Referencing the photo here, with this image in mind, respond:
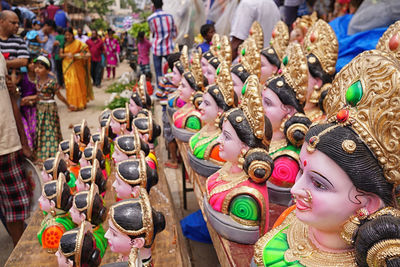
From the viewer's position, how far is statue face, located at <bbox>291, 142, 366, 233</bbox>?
0.94 meters

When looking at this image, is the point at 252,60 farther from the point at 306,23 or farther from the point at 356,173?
the point at 356,173

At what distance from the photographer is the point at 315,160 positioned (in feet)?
3.22

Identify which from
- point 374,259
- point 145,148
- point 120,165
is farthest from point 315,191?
point 145,148

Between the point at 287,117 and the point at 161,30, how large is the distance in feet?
14.7

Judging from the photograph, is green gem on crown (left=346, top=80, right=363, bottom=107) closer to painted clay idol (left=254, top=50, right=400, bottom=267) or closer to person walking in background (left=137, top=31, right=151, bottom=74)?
painted clay idol (left=254, top=50, right=400, bottom=267)

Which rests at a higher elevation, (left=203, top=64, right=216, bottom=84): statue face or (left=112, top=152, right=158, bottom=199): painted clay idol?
(left=203, top=64, right=216, bottom=84): statue face

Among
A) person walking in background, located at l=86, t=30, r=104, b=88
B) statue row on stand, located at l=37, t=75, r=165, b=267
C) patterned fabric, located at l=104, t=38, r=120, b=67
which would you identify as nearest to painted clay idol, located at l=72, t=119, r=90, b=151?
statue row on stand, located at l=37, t=75, r=165, b=267

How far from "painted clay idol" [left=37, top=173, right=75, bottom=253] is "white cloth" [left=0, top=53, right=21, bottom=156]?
76 centimetres

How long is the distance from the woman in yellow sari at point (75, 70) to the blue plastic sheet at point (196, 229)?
5.16m

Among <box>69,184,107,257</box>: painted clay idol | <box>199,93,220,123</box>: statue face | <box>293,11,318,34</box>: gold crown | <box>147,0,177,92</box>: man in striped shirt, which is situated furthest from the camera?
<box>147,0,177,92</box>: man in striped shirt

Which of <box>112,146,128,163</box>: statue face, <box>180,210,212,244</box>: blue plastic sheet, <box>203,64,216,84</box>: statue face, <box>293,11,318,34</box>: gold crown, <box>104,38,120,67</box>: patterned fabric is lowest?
<box>104,38,120,67</box>: patterned fabric

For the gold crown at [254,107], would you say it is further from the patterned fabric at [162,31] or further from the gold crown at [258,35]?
the patterned fabric at [162,31]

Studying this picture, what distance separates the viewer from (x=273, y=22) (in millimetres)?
4023

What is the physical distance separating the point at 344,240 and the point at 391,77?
0.50 meters
